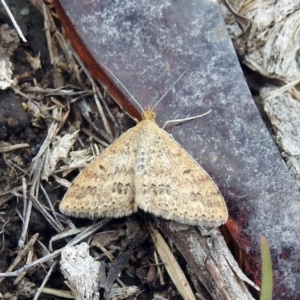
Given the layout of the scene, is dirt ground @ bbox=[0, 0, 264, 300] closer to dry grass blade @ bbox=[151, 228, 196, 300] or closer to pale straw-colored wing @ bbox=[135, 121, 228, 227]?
dry grass blade @ bbox=[151, 228, 196, 300]

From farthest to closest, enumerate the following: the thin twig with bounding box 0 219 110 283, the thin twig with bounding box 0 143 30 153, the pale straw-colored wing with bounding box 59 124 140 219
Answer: the thin twig with bounding box 0 143 30 153 → the pale straw-colored wing with bounding box 59 124 140 219 → the thin twig with bounding box 0 219 110 283

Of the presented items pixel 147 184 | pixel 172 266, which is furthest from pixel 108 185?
pixel 172 266

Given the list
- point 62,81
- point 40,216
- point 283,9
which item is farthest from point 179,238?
point 283,9

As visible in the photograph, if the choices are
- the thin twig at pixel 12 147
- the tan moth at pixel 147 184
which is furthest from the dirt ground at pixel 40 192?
the tan moth at pixel 147 184

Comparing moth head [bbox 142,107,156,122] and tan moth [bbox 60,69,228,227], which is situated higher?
moth head [bbox 142,107,156,122]

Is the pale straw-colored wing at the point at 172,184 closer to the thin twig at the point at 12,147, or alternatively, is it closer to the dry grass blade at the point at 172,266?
the dry grass blade at the point at 172,266

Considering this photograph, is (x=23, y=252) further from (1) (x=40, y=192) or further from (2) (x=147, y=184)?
(2) (x=147, y=184)

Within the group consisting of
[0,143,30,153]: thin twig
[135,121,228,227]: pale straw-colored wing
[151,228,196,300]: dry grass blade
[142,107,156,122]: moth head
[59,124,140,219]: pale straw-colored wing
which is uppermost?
[0,143,30,153]: thin twig

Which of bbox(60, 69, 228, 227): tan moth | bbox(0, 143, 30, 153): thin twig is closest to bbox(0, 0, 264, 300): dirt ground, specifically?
bbox(0, 143, 30, 153): thin twig
